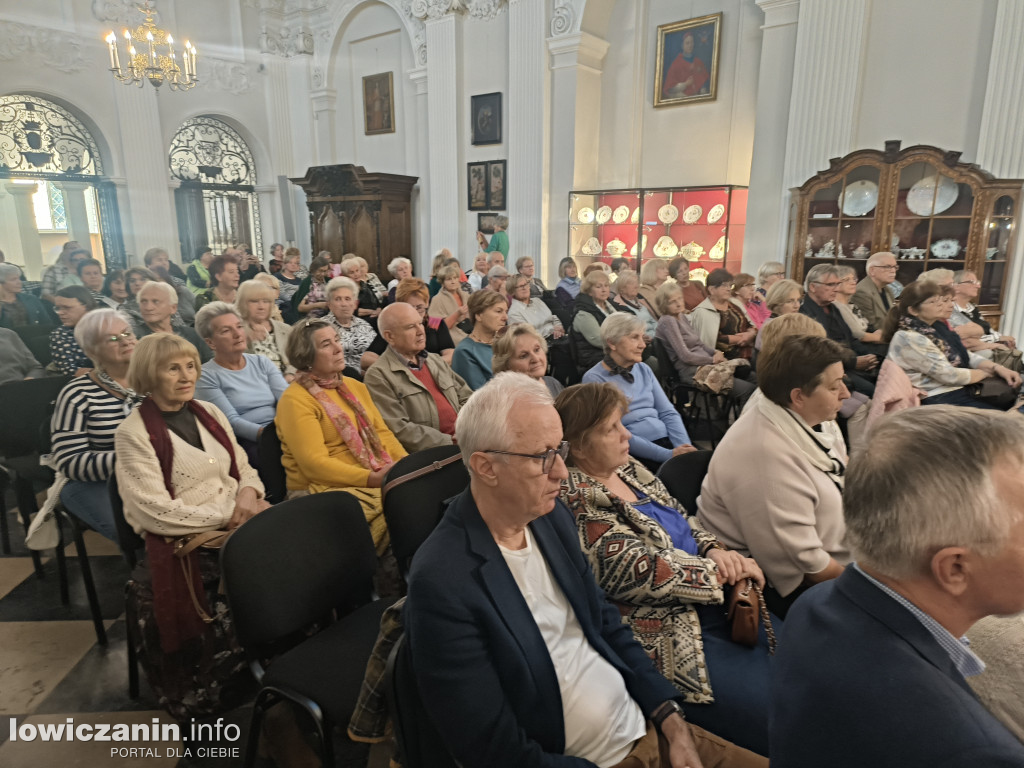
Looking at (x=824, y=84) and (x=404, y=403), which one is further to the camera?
(x=824, y=84)

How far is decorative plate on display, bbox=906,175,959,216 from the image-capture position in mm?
6016

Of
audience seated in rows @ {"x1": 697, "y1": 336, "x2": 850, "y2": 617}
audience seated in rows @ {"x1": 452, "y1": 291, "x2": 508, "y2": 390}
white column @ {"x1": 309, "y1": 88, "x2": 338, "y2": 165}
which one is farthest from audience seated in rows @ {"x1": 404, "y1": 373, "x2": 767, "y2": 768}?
white column @ {"x1": 309, "y1": 88, "x2": 338, "y2": 165}

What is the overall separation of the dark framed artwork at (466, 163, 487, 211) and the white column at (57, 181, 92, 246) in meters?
6.53

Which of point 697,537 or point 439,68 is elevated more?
point 439,68

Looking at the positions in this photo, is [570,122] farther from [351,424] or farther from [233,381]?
[351,424]

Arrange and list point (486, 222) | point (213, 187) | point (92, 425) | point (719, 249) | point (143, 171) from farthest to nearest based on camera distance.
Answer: point (213, 187)
point (143, 171)
point (486, 222)
point (719, 249)
point (92, 425)

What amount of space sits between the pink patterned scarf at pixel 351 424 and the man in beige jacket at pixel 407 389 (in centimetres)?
23

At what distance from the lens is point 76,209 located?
34.1 ft

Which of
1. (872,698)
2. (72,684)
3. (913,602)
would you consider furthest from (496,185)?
(872,698)

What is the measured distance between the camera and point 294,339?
8.54ft

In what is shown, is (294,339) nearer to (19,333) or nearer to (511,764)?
(511,764)

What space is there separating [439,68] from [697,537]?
10111mm

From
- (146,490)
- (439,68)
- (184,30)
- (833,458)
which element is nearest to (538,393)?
(833,458)

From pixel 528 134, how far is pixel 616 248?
229 cm
